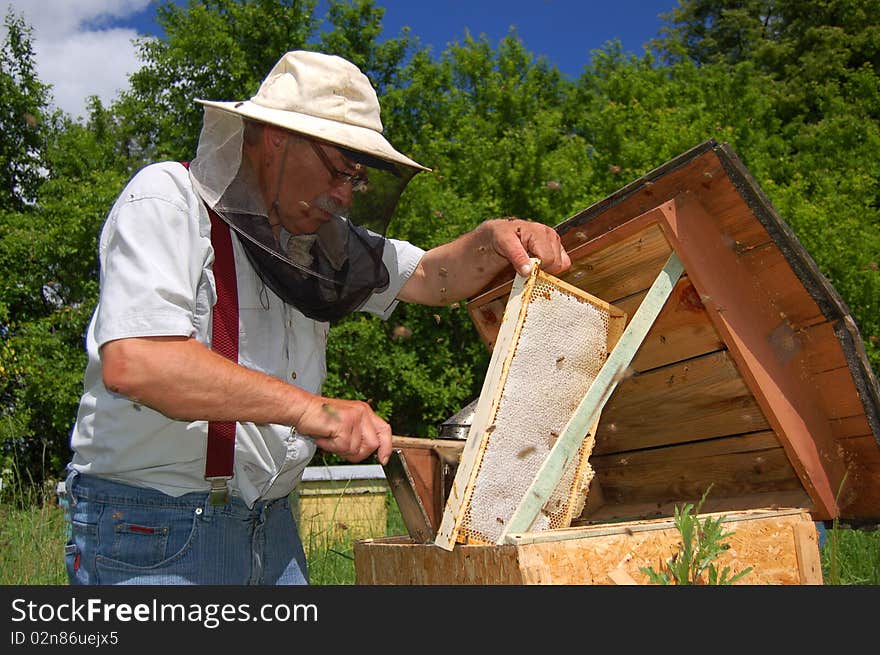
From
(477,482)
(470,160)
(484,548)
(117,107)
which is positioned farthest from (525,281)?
(117,107)

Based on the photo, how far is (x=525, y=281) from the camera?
233cm

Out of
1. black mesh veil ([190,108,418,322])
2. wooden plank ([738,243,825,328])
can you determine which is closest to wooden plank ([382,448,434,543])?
black mesh veil ([190,108,418,322])

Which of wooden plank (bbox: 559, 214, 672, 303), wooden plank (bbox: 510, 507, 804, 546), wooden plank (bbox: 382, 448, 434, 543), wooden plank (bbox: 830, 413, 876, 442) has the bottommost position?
wooden plank (bbox: 510, 507, 804, 546)

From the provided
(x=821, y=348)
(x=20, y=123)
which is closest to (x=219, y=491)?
(x=821, y=348)

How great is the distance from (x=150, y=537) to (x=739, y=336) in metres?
1.72

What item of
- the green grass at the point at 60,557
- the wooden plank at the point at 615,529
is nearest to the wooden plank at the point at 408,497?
the wooden plank at the point at 615,529

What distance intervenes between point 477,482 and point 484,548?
206 mm

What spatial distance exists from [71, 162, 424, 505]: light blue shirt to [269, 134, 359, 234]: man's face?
0.21 metres

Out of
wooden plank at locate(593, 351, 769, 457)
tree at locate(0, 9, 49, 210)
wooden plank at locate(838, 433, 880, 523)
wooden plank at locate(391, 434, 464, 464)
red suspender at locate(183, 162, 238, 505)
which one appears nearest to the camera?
red suspender at locate(183, 162, 238, 505)

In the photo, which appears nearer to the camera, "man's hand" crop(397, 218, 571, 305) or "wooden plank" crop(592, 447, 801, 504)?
"man's hand" crop(397, 218, 571, 305)

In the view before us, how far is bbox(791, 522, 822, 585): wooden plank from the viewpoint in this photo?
2.29 metres

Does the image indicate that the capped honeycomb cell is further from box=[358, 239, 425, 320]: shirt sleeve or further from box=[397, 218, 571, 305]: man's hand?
box=[358, 239, 425, 320]: shirt sleeve

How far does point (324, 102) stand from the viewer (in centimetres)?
235
